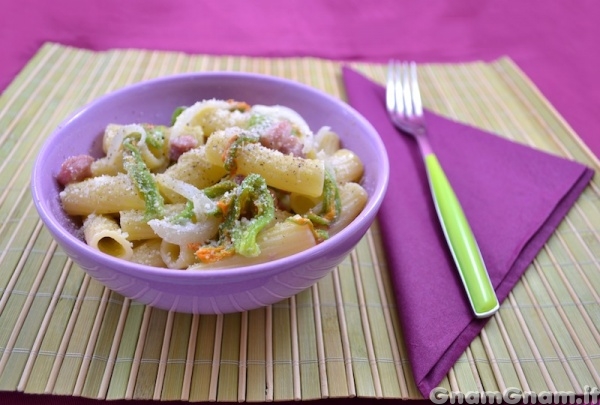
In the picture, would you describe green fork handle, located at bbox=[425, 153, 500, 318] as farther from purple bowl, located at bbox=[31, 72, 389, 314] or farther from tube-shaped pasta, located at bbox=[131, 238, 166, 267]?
tube-shaped pasta, located at bbox=[131, 238, 166, 267]

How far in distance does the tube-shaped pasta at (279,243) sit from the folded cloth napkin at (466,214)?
0.30m

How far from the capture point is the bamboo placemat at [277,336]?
0.95 meters

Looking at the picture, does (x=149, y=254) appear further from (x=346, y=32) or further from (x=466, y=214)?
(x=346, y=32)

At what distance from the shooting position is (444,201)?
4.32 ft

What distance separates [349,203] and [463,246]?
31 cm

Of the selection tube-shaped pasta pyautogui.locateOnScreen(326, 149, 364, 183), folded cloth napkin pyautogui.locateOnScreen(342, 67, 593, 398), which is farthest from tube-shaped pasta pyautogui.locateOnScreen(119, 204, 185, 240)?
folded cloth napkin pyautogui.locateOnScreen(342, 67, 593, 398)

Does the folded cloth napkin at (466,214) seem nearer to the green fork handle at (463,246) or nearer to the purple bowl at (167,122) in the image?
the green fork handle at (463,246)

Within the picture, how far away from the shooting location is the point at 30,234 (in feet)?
4.00

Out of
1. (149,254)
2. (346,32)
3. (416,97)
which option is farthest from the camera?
(346,32)

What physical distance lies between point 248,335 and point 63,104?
3.55 ft

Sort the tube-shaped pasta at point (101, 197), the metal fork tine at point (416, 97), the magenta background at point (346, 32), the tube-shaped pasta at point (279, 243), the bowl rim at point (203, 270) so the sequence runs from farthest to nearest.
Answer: the magenta background at point (346, 32) → the metal fork tine at point (416, 97) → the tube-shaped pasta at point (101, 197) → the tube-shaped pasta at point (279, 243) → the bowl rim at point (203, 270)

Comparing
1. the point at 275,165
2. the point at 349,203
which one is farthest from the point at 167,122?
the point at 349,203

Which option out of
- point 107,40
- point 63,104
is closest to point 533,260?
point 63,104

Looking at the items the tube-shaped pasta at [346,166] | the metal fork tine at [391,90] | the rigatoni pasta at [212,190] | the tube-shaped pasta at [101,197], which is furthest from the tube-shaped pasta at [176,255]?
the metal fork tine at [391,90]
